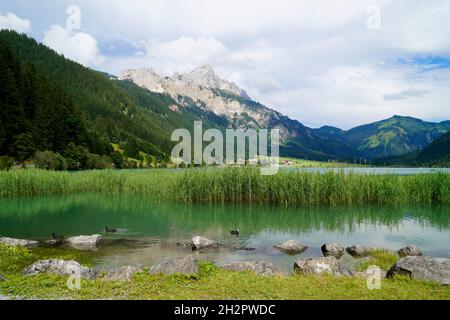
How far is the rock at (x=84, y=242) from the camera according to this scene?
19100 millimetres

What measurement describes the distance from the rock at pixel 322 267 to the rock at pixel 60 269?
6.98 meters

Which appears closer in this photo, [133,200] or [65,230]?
[65,230]

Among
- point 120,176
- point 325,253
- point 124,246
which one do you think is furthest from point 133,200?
point 325,253

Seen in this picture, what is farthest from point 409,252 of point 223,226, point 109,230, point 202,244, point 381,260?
point 109,230

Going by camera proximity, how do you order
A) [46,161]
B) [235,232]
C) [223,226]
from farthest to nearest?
[46,161] < [223,226] < [235,232]

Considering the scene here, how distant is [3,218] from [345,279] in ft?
89.6

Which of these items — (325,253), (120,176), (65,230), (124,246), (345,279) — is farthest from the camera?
(120,176)

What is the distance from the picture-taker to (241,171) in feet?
112

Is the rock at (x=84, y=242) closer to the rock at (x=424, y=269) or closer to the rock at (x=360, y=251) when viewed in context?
the rock at (x=360, y=251)

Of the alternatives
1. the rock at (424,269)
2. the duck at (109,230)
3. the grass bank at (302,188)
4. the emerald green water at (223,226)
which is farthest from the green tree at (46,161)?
the rock at (424,269)

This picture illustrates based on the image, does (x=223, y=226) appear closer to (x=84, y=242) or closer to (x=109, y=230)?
(x=109, y=230)

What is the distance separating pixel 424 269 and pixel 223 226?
15.8 meters

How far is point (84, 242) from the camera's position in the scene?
19.4 meters

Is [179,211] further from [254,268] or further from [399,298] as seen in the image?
[399,298]
